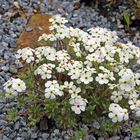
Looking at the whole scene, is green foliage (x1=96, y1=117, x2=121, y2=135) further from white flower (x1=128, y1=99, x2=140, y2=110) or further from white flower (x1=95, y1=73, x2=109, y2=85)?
white flower (x1=95, y1=73, x2=109, y2=85)

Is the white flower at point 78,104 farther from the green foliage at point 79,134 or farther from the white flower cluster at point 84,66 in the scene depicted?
the green foliage at point 79,134

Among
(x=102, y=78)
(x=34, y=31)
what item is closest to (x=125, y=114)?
(x=102, y=78)

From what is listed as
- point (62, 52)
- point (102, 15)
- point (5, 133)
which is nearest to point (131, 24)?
point (102, 15)

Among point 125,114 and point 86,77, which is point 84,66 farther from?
point 125,114

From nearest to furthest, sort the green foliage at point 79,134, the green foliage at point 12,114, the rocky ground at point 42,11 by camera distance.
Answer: the green foliage at point 79,134 → the green foliage at point 12,114 → the rocky ground at point 42,11

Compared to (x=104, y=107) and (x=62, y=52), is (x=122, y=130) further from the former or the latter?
(x=62, y=52)

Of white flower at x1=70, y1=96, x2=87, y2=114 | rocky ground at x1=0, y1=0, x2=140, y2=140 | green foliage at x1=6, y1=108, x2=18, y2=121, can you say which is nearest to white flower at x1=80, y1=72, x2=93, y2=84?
white flower at x1=70, y1=96, x2=87, y2=114

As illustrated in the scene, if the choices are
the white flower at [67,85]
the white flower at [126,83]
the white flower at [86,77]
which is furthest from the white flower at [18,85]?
the white flower at [126,83]
